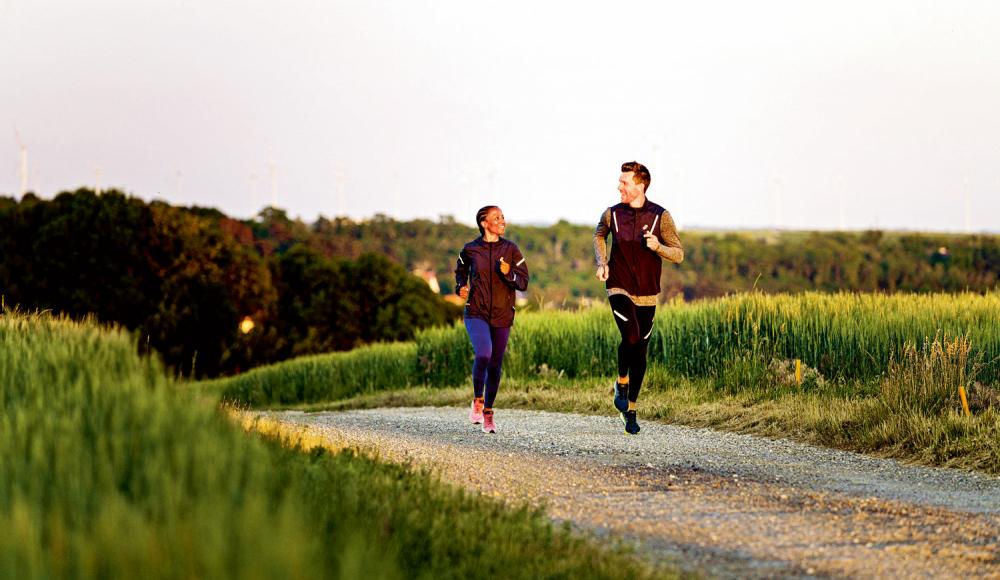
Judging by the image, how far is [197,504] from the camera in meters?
5.25

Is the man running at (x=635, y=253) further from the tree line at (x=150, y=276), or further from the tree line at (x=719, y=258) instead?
the tree line at (x=719, y=258)

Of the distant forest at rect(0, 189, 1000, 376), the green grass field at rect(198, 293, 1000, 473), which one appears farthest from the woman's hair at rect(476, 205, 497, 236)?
the distant forest at rect(0, 189, 1000, 376)

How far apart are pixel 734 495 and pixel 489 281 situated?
476cm

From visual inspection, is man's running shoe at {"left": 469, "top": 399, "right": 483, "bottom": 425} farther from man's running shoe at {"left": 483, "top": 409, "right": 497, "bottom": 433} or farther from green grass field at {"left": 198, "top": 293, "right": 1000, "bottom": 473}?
green grass field at {"left": 198, "top": 293, "right": 1000, "bottom": 473}

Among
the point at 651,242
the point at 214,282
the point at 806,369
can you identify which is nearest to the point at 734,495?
the point at 651,242

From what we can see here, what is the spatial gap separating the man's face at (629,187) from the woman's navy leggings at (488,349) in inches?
79.8

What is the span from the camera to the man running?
12469mm

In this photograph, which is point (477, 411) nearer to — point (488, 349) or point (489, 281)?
point (488, 349)

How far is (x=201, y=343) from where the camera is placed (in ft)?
182

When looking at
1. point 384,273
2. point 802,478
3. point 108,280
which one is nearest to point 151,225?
point 108,280

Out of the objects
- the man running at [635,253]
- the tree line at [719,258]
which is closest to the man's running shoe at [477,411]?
the man running at [635,253]

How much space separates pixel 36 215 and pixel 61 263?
5.78 meters

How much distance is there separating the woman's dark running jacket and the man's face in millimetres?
1389

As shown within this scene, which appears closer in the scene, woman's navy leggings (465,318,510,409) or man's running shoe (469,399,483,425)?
woman's navy leggings (465,318,510,409)
